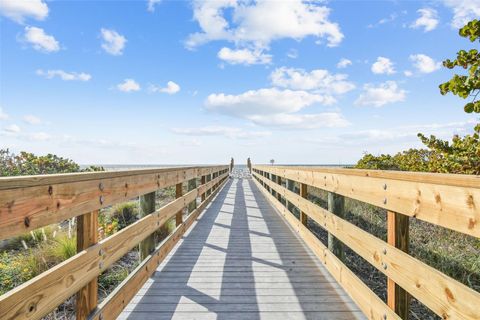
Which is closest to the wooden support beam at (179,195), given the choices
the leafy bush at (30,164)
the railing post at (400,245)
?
the railing post at (400,245)

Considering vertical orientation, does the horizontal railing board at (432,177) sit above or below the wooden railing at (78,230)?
above

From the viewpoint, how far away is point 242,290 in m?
3.54

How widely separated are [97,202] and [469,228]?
2.23m

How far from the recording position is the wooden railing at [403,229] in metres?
1.54

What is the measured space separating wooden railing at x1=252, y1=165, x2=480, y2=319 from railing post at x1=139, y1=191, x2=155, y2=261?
205 centimetres

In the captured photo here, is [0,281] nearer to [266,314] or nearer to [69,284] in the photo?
[69,284]

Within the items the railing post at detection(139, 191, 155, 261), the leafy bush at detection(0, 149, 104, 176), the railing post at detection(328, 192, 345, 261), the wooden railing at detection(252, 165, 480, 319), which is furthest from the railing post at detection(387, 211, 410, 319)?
the leafy bush at detection(0, 149, 104, 176)

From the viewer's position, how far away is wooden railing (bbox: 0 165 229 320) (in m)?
1.55

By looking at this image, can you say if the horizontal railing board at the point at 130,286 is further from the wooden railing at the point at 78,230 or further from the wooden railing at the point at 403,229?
the wooden railing at the point at 403,229

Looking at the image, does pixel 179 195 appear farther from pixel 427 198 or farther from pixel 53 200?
pixel 427 198

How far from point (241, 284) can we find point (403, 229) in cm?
202

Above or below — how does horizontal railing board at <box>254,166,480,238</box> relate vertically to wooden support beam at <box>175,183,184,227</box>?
above

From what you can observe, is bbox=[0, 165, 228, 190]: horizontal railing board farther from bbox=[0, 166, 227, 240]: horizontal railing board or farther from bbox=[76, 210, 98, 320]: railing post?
bbox=[76, 210, 98, 320]: railing post

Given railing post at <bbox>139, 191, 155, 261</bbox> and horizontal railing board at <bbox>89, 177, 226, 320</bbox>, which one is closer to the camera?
horizontal railing board at <bbox>89, 177, 226, 320</bbox>
